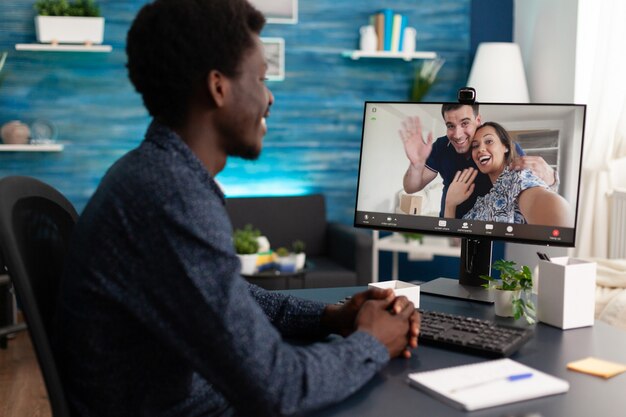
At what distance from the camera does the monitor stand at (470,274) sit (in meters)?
1.98

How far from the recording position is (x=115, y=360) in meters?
1.17

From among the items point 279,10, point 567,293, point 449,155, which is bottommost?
point 567,293

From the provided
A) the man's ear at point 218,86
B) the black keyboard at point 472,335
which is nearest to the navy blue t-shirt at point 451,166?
the black keyboard at point 472,335

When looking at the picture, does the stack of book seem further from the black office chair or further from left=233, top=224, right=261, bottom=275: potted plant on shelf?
the black office chair

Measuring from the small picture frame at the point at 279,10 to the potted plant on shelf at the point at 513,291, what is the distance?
351 centimetres

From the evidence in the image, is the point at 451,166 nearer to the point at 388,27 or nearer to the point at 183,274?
the point at 183,274

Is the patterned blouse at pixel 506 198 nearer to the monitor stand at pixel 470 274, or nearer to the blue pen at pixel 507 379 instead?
the monitor stand at pixel 470 274

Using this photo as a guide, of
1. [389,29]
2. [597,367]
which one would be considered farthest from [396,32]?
[597,367]

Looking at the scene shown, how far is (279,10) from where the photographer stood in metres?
4.94

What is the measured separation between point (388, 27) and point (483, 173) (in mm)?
3166

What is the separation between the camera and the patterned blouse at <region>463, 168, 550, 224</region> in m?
1.90

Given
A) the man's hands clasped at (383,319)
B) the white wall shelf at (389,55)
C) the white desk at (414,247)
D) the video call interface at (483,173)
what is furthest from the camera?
the white wall shelf at (389,55)

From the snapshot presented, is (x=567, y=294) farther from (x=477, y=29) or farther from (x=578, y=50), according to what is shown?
(x=477, y=29)

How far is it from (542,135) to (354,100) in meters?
3.28
